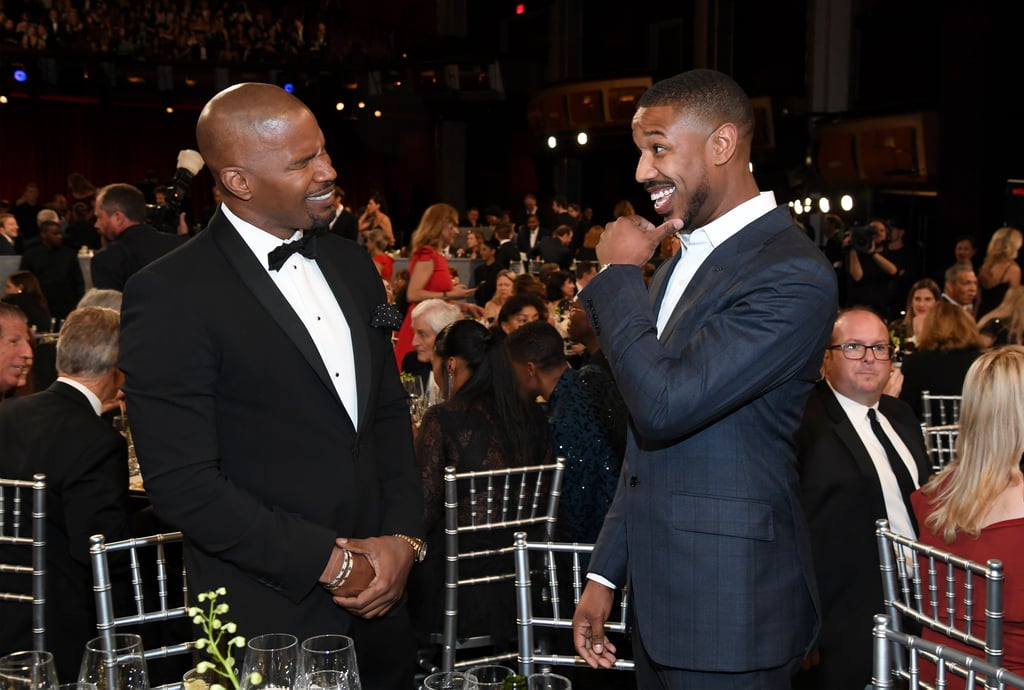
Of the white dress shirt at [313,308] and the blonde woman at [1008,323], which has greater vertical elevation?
the white dress shirt at [313,308]

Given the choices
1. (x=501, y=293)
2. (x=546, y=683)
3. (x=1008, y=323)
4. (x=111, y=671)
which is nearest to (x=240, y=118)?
(x=111, y=671)

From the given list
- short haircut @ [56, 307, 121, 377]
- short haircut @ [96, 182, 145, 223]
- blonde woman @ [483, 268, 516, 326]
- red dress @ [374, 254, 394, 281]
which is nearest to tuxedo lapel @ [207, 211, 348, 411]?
short haircut @ [56, 307, 121, 377]

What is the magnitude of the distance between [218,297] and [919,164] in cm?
1114

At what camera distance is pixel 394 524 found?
214cm

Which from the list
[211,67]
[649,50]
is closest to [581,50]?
[649,50]

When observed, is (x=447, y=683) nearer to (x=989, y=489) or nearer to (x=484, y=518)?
(x=989, y=489)

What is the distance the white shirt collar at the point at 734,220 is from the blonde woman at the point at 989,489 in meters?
1.23

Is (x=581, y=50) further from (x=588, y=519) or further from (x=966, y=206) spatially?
(x=588, y=519)

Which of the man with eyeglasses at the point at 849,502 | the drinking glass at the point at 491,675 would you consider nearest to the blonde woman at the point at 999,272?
the man with eyeglasses at the point at 849,502

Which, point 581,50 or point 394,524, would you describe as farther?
point 581,50

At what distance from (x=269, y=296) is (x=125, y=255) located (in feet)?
13.6

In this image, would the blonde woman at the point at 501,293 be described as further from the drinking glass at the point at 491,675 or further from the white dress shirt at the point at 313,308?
the drinking glass at the point at 491,675

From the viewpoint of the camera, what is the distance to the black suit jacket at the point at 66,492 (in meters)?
3.20

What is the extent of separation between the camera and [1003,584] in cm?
246
